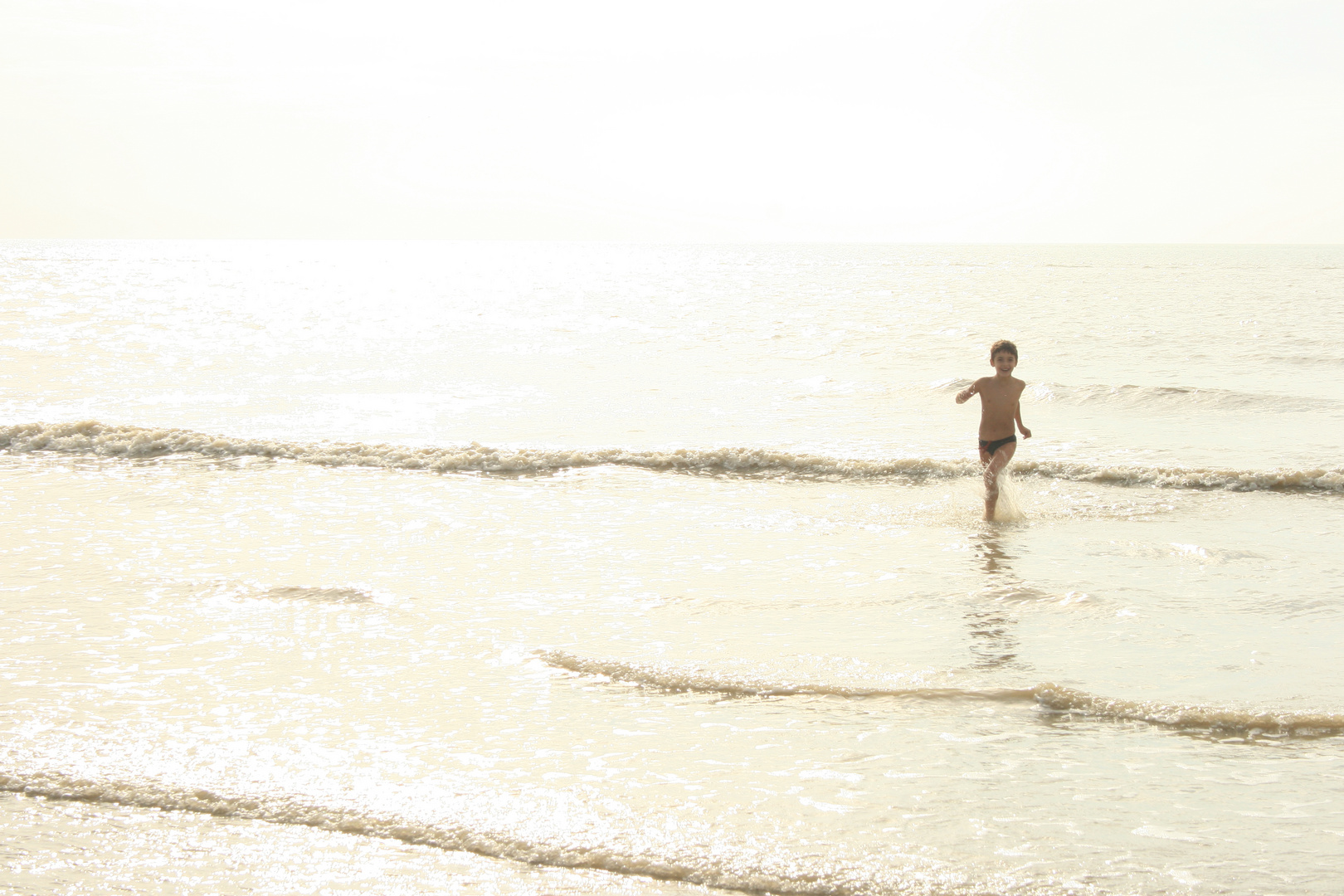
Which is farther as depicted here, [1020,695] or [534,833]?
[1020,695]

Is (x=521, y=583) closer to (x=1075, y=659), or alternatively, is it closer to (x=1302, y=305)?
(x=1075, y=659)

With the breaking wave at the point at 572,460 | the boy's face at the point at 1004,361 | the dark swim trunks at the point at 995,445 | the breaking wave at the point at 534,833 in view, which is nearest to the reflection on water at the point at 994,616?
the dark swim trunks at the point at 995,445

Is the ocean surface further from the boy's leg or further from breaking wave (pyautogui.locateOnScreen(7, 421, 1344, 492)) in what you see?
the boy's leg

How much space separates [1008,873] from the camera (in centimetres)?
325

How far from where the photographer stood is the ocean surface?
3.43m

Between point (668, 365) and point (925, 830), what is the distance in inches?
667

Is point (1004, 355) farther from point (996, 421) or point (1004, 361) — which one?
point (996, 421)

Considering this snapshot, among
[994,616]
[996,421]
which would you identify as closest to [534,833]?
[994,616]

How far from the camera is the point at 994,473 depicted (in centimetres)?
861

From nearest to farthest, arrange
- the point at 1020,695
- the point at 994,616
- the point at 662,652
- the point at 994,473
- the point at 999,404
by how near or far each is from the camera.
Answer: the point at 1020,695 < the point at 662,652 < the point at 994,616 < the point at 994,473 < the point at 999,404

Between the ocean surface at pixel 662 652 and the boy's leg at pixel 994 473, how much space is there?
24cm

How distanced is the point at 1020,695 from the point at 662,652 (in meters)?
1.76

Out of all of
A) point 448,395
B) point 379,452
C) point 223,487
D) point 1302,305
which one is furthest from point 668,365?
point 1302,305

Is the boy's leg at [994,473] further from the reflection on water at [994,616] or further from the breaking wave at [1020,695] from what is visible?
Result: the breaking wave at [1020,695]
